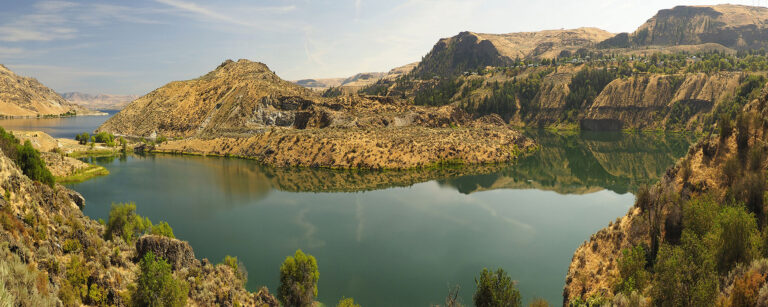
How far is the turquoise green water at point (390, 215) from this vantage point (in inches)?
1521

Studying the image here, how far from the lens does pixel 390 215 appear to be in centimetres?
5972

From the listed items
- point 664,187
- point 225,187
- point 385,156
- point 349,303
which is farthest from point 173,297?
point 385,156

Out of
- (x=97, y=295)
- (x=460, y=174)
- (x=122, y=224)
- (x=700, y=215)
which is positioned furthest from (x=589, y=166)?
(x=97, y=295)

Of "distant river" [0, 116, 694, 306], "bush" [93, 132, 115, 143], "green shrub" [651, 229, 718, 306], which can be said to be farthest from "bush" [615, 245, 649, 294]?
"bush" [93, 132, 115, 143]

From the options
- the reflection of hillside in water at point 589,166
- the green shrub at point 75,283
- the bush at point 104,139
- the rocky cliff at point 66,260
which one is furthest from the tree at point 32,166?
the bush at point 104,139

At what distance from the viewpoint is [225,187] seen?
253 feet

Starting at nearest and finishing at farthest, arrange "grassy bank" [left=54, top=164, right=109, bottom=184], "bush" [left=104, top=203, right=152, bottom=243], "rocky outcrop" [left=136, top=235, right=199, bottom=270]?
1. "rocky outcrop" [left=136, top=235, right=199, bottom=270]
2. "bush" [left=104, top=203, right=152, bottom=243]
3. "grassy bank" [left=54, top=164, right=109, bottom=184]

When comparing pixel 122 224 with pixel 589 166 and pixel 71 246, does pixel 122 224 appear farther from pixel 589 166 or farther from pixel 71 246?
pixel 589 166

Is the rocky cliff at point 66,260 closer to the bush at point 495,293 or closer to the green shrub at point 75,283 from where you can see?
the green shrub at point 75,283

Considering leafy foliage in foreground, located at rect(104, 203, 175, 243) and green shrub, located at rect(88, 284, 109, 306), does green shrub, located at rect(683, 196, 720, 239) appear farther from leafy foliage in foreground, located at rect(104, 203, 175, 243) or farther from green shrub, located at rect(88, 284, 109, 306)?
leafy foliage in foreground, located at rect(104, 203, 175, 243)

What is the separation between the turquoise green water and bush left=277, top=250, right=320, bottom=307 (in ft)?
9.90

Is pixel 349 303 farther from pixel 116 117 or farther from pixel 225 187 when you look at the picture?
pixel 116 117

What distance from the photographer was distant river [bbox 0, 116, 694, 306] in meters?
38.6

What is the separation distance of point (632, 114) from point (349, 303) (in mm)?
192892
